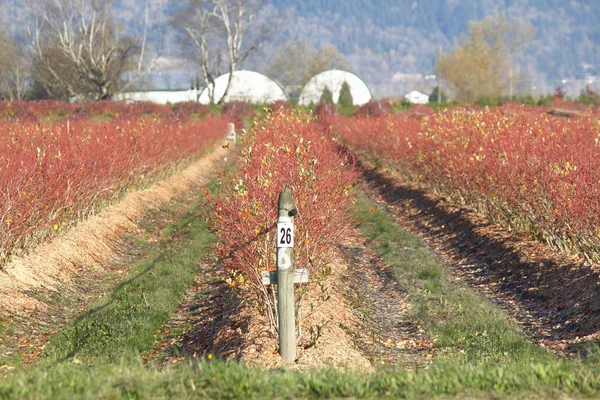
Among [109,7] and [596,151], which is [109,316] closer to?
[596,151]

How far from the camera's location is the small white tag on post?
20.7 feet

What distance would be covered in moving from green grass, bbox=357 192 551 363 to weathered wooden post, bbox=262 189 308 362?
1.57 meters

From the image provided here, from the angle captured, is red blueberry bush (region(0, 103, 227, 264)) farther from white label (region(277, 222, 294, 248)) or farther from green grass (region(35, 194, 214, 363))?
white label (region(277, 222, 294, 248))

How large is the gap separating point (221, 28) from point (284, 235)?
5615 cm

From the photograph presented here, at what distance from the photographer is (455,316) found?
29.3 ft

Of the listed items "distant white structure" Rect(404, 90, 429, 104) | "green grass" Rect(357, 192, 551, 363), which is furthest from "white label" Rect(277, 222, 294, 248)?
"distant white structure" Rect(404, 90, 429, 104)

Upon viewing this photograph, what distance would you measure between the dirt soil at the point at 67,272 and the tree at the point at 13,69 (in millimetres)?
54311

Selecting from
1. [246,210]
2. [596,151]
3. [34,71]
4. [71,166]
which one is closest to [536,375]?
[246,210]

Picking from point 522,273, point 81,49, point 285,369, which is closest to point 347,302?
point 522,273

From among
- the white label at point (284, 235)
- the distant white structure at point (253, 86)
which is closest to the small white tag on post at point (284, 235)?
the white label at point (284, 235)

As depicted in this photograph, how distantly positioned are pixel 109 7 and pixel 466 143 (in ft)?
144

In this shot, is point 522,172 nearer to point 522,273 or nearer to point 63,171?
point 522,273

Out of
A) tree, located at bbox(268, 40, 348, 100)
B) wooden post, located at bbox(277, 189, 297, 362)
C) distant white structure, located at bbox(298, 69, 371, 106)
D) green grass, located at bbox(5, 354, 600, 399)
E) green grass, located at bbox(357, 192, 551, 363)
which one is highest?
tree, located at bbox(268, 40, 348, 100)

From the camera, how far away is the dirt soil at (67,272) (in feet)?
27.7
